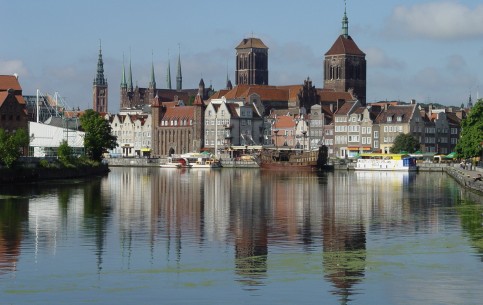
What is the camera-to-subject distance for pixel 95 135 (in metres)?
128

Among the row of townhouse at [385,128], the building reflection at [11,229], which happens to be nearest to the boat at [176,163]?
the row of townhouse at [385,128]

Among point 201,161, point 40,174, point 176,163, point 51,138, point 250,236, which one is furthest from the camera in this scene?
point 176,163

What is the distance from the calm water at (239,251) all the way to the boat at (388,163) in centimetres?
7912

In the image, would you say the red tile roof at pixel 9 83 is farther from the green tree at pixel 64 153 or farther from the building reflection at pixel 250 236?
the building reflection at pixel 250 236

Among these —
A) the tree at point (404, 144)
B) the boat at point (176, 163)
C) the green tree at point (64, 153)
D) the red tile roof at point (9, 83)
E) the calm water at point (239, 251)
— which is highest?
the red tile roof at point (9, 83)

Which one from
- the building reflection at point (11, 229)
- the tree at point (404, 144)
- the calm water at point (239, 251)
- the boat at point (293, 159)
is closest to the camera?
the calm water at point (239, 251)

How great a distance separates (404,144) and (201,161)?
30.2 metres

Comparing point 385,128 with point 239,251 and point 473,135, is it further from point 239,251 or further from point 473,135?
point 239,251

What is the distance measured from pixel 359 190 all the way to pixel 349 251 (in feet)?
158

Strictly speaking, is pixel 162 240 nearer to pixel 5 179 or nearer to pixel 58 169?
pixel 5 179

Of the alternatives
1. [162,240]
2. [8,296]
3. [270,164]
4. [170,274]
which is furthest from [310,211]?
[270,164]

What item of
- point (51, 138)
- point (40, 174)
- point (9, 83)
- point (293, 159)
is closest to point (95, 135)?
point (51, 138)

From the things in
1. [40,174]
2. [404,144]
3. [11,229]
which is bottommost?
[11,229]

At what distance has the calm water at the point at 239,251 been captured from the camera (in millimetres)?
32844
